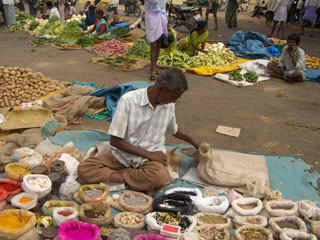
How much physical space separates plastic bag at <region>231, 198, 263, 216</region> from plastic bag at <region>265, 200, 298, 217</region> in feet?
0.22

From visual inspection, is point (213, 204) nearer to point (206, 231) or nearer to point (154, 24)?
point (206, 231)

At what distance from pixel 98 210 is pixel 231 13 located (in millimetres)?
11441

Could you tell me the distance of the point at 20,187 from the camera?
2533 mm

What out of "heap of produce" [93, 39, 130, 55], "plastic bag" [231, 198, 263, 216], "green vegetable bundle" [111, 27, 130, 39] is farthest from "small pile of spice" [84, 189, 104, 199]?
"green vegetable bundle" [111, 27, 130, 39]

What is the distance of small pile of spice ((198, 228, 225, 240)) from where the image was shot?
2217 millimetres

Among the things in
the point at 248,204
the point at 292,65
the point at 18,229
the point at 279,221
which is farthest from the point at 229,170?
the point at 292,65

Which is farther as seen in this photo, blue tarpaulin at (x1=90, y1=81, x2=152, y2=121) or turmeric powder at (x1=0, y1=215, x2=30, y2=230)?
blue tarpaulin at (x1=90, y1=81, x2=152, y2=121)

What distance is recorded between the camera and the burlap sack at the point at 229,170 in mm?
2840

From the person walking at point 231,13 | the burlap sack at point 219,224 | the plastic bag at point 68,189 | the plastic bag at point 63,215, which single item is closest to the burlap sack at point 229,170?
the burlap sack at point 219,224

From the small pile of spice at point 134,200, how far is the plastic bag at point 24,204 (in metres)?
0.67

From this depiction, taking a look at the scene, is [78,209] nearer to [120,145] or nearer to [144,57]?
[120,145]

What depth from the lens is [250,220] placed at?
241cm

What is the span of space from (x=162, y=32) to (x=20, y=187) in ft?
13.7

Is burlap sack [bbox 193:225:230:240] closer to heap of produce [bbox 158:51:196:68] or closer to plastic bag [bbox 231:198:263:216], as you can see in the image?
plastic bag [bbox 231:198:263:216]
